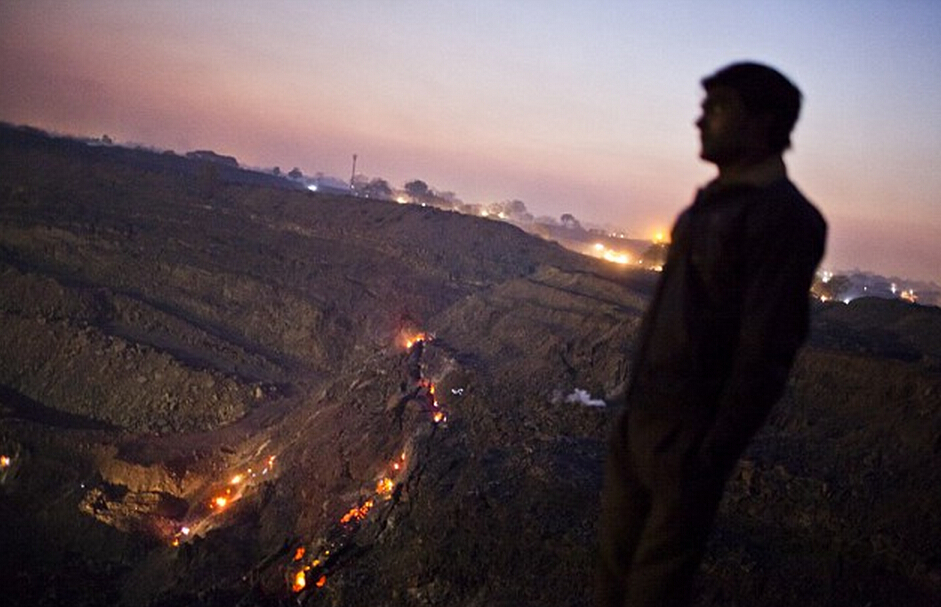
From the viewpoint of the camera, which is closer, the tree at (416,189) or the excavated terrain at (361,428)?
the excavated terrain at (361,428)

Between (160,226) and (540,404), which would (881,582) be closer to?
(540,404)

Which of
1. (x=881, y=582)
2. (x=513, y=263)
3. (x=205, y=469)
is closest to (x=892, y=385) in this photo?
(x=881, y=582)

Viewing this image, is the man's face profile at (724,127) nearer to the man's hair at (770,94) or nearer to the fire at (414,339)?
the man's hair at (770,94)

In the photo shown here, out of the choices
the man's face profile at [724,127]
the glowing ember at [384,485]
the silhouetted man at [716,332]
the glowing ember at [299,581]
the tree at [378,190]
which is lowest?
the glowing ember at [299,581]

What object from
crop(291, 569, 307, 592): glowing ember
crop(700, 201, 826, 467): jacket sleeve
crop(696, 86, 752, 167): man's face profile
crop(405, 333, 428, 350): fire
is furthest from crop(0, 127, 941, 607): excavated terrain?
crop(696, 86, 752, 167): man's face profile

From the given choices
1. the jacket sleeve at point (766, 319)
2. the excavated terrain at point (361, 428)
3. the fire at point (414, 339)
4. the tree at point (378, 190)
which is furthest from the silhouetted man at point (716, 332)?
the tree at point (378, 190)

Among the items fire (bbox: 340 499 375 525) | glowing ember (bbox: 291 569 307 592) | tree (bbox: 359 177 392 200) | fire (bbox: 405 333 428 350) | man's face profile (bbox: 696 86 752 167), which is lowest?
glowing ember (bbox: 291 569 307 592)

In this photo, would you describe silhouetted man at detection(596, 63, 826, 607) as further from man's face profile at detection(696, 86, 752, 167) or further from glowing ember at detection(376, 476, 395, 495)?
glowing ember at detection(376, 476, 395, 495)

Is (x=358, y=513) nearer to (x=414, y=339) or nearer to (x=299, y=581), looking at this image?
(x=299, y=581)
